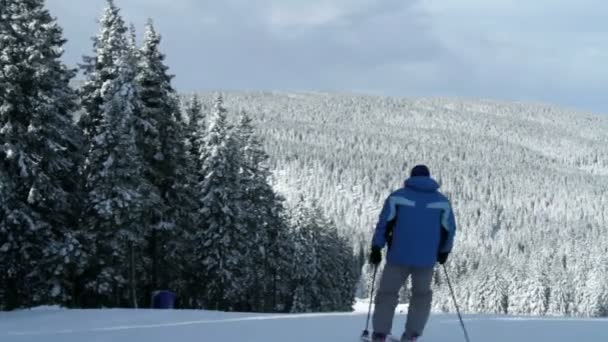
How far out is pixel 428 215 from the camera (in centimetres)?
923

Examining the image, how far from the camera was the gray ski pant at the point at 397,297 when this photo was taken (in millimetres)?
9414

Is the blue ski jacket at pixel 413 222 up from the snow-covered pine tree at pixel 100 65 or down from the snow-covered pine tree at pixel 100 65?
down

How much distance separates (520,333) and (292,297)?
41.4 m

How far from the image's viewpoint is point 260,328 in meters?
11.8

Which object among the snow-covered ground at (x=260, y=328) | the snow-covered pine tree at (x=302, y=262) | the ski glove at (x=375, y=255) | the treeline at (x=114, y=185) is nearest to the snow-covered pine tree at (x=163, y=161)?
the treeline at (x=114, y=185)

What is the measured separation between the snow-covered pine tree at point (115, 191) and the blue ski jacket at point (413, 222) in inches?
704

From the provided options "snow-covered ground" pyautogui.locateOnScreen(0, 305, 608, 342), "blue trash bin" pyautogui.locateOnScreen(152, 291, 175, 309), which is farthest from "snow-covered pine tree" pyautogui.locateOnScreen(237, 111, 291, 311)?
"snow-covered ground" pyautogui.locateOnScreen(0, 305, 608, 342)

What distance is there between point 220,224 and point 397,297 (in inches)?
971

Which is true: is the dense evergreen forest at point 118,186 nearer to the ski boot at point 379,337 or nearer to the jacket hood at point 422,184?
the ski boot at point 379,337

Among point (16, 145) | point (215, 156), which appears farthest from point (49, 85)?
point (215, 156)

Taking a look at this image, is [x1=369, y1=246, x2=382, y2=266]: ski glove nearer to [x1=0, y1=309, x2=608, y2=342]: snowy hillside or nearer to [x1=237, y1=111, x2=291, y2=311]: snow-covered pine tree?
[x1=0, y1=309, x2=608, y2=342]: snowy hillside

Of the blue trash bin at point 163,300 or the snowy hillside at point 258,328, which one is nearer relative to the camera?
the snowy hillside at point 258,328

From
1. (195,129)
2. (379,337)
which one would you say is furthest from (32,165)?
(379,337)

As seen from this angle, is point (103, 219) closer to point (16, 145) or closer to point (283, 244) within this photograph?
point (16, 145)
